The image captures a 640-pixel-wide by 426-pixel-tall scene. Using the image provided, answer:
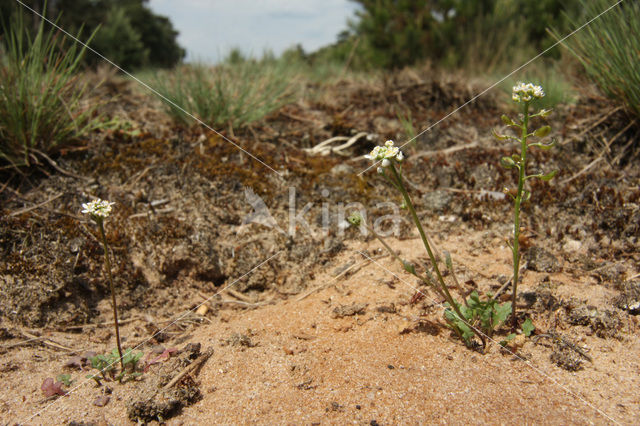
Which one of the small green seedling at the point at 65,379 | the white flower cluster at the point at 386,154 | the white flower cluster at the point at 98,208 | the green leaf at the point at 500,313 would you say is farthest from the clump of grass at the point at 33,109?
the green leaf at the point at 500,313

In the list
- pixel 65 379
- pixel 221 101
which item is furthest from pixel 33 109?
pixel 65 379

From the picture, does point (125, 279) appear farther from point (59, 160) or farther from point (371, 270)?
point (371, 270)

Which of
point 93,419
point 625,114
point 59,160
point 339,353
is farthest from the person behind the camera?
point 625,114

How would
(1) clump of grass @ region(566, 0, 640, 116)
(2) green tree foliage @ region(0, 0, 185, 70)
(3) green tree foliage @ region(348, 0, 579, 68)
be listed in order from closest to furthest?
(1) clump of grass @ region(566, 0, 640, 116), (3) green tree foliage @ region(348, 0, 579, 68), (2) green tree foliage @ region(0, 0, 185, 70)

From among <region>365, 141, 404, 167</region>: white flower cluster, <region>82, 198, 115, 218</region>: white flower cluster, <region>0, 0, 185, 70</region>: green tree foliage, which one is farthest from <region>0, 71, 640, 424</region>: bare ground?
<region>0, 0, 185, 70</region>: green tree foliage

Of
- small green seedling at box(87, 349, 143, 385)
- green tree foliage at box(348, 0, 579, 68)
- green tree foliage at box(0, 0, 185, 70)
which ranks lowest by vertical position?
small green seedling at box(87, 349, 143, 385)

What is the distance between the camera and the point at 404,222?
274cm

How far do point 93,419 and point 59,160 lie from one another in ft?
6.01

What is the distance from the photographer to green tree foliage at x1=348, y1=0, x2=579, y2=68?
7699mm

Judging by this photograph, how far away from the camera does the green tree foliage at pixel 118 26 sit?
37.6 feet

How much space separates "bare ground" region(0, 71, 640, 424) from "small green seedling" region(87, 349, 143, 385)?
0.05m

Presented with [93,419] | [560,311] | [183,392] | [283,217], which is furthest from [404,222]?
[93,419]

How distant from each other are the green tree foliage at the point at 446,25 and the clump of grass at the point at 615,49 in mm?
4558

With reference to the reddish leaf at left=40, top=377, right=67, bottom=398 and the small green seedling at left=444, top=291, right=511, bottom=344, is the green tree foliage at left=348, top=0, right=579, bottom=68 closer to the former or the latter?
the small green seedling at left=444, top=291, right=511, bottom=344
